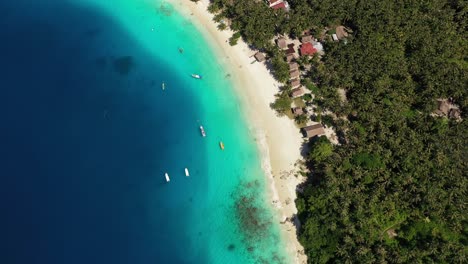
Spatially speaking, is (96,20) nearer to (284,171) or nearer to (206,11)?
(206,11)

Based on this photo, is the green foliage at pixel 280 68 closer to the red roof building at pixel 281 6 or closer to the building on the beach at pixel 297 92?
the building on the beach at pixel 297 92

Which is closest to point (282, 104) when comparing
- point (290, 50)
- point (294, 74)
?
point (294, 74)

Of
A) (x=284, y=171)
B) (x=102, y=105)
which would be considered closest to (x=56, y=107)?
(x=102, y=105)

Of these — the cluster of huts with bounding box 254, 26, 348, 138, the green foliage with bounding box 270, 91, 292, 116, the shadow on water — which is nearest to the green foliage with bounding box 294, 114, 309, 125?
the cluster of huts with bounding box 254, 26, 348, 138

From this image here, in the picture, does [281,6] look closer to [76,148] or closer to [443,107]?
[443,107]

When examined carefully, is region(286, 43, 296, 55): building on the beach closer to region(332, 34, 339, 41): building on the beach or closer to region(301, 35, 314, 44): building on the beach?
region(301, 35, 314, 44): building on the beach

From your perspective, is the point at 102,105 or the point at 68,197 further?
the point at 102,105
